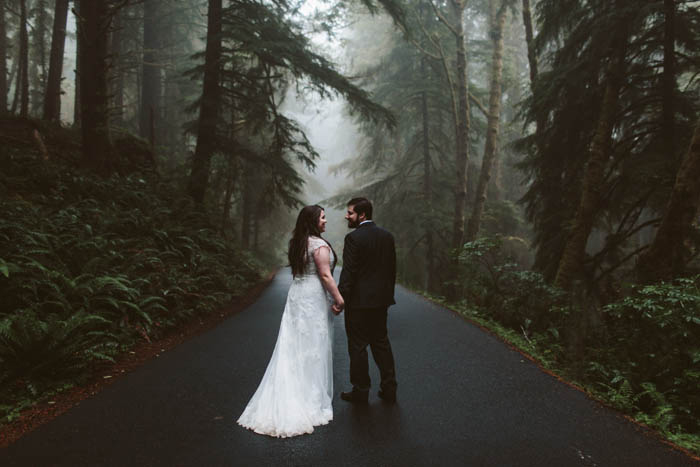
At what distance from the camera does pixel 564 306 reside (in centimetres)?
771

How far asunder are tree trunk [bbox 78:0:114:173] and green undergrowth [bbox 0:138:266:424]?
89 cm

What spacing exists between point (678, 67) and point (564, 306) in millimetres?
4971

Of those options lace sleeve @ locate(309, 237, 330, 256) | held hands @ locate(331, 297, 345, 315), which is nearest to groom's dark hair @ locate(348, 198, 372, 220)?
lace sleeve @ locate(309, 237, 330, 256)

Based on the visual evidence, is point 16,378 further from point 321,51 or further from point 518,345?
point 321,51

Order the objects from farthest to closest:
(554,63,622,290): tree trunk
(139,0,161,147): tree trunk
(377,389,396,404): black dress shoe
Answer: (139,0,161,147): tree trunk < (554,63,622,290): tree trunk < (377,389,396,404): black dress shoe

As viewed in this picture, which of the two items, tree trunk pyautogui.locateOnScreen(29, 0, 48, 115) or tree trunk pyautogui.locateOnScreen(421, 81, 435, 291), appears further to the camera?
tree trunk pyautogui.locateOnScreen(421, 81, 435, 291)

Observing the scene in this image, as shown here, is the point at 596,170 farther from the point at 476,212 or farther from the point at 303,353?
the point at 303,353

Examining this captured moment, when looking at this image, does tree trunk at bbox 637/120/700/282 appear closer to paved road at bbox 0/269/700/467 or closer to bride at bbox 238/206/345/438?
paved road at bbox 0/269/700/467

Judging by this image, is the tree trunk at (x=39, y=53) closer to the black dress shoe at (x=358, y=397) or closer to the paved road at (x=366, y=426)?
the paved road at (x=366, y=426)

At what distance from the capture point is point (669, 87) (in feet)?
25.0

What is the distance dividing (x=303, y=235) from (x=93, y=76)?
909 cm

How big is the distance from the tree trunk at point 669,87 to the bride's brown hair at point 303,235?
6.95 meters

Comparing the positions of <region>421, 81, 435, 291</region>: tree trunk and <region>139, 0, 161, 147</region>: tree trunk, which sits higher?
<region>139, 0, 161, 147</region>: tree trunk

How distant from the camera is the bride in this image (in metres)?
3.74
